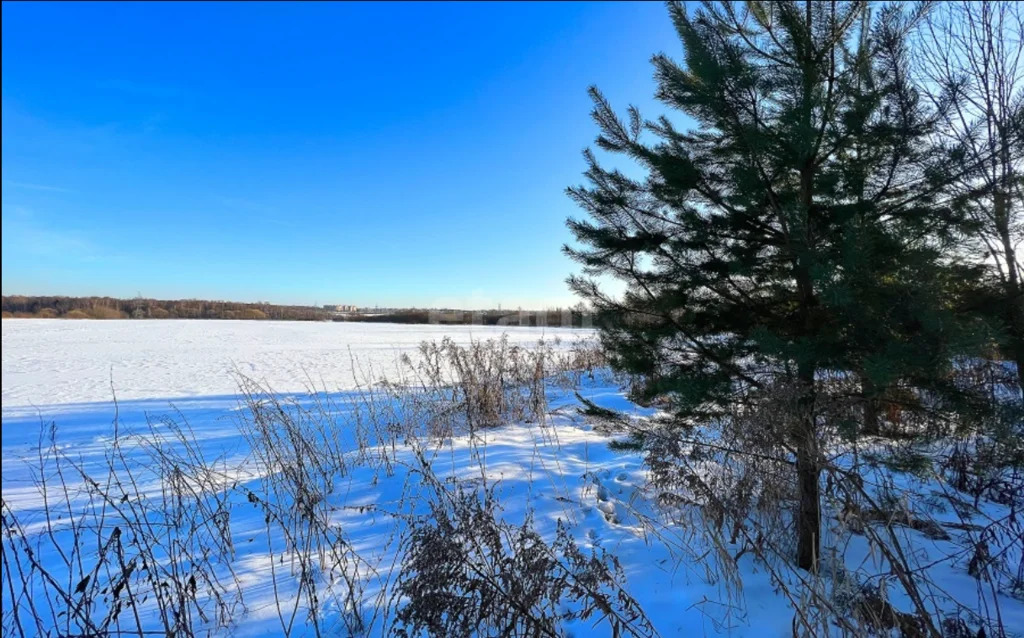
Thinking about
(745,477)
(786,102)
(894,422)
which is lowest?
(745,477)

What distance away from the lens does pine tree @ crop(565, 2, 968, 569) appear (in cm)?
222

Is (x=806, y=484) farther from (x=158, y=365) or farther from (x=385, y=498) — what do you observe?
(x=158, y=365)

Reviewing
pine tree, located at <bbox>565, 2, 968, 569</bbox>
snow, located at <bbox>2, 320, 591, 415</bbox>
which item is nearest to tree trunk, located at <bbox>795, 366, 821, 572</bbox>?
pine tree, located at <bbox>565, 2, 968, 569</bbox>

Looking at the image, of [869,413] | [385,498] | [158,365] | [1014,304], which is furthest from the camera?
[158,365]

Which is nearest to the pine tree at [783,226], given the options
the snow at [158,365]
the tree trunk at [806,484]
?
the tree trunk at [806,484]

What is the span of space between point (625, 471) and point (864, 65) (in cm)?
358

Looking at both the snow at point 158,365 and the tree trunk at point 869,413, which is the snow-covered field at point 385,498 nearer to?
the snow at point 158,365

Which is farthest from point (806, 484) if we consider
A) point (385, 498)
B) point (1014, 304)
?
point (385, 498)

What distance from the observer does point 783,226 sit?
2.46 m

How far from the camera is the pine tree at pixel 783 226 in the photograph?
222cm

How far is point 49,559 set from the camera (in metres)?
2.89

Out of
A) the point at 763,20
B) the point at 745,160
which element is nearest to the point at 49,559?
the point at 745,160

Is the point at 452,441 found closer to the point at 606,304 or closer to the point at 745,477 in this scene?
the point at 606,304

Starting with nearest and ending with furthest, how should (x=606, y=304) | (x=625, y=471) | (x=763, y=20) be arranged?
(x=763, y=20), (x=606, y=304), (x=625, y=471)
